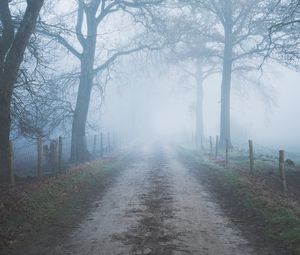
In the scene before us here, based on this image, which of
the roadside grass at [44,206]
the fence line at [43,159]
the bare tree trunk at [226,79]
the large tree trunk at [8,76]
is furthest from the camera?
the bare tree trunk at [226,79]

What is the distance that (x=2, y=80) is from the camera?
12609 mm

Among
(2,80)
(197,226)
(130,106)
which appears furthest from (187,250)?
(130,106)

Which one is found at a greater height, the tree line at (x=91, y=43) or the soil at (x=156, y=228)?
the tree line at (x=91, y=43)

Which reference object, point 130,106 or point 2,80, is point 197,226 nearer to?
point 2,80

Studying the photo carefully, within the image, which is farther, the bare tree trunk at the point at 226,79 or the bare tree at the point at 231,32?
the bare tree trunk at the point at 226,79

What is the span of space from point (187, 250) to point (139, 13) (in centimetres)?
1792

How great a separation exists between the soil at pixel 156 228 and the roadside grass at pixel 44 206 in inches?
17.6

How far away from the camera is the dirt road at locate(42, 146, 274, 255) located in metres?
7.08

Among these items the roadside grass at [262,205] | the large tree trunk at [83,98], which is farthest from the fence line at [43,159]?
the roadside grass at [262,205]

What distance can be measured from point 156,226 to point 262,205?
3454mm

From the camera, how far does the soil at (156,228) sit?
7.07 metres

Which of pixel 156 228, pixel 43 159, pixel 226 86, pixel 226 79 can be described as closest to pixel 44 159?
pixel 43 159

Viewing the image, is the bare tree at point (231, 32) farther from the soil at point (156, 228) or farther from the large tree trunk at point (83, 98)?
the soil at point (156, 228)

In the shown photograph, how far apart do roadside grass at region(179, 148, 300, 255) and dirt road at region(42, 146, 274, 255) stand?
2.06 feet
